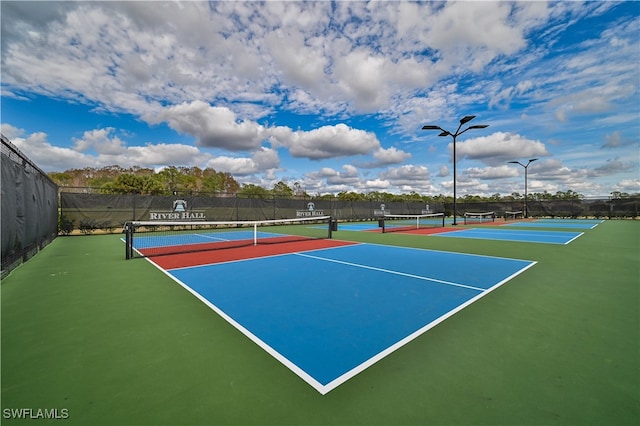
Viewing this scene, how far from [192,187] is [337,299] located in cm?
6586

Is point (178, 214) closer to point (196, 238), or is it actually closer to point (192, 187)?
point (196, 238)

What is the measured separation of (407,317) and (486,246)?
8164 millimetres

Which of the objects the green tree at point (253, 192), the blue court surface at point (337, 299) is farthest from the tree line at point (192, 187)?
the blue court surface at point (337, 299)

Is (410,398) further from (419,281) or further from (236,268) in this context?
(236,268)

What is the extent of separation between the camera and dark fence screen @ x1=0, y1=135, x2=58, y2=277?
6.25 m

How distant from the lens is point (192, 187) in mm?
63906

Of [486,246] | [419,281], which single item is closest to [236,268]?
[419,281]

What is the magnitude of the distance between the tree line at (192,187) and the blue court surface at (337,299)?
1653 cm

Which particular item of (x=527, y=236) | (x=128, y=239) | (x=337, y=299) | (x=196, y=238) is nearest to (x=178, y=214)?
(x=196, y=238)

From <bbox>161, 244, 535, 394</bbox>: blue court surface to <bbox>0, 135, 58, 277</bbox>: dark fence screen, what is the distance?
3.50 meters

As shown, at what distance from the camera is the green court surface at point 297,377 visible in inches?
82.0

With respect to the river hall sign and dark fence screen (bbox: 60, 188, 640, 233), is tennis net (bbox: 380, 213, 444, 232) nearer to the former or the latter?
dark fence screen (bbox: 60, 188, 640, 233)

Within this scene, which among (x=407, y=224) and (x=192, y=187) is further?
(x=192, y=187)

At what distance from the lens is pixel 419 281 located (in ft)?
18.3
